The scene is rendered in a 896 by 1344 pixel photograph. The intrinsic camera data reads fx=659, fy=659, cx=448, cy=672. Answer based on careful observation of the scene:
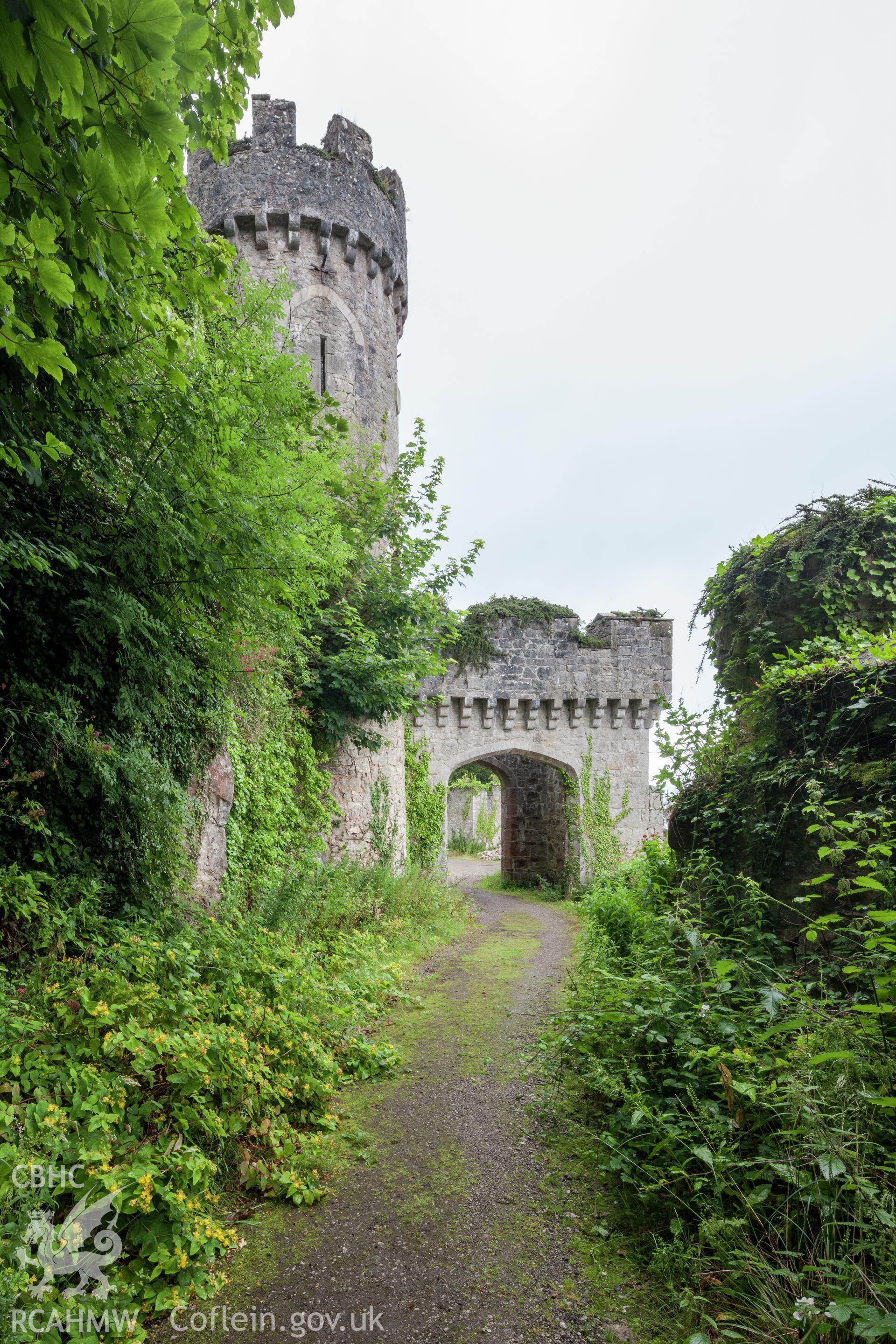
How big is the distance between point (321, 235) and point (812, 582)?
8.99 metres

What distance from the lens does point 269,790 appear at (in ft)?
20.2

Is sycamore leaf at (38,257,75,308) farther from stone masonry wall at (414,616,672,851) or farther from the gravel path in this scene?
stone masonry wall at (414,616,672,851)

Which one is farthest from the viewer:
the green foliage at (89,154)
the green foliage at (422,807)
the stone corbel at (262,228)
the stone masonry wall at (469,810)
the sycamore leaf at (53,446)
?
the stone masonry wall at (469,810)

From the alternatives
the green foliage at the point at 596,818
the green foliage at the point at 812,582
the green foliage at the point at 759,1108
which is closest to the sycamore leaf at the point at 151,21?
the green foliage at the point at 759,1108

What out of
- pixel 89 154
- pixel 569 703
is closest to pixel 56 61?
pixel 89 154

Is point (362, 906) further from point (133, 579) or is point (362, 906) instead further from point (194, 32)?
point (194, 32)

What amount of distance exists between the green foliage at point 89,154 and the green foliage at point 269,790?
3.31 metres

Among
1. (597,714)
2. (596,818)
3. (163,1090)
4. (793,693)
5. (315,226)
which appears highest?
(315,226)

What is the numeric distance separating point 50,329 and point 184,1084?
2.72 meters

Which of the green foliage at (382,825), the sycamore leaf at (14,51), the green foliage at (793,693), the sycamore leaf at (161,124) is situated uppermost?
the sycamore leaf at (161,124)

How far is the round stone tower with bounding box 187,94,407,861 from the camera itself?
9562mm

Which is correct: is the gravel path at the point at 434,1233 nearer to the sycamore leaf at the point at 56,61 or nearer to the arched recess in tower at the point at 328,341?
the sycamore leaf at the point at 56,61

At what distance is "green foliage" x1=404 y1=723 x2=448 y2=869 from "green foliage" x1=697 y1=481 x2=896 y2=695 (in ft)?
23.2

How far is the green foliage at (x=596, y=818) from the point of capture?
486 inches
